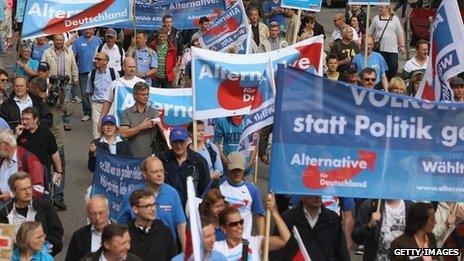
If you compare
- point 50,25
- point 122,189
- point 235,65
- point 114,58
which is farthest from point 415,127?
point 114,58

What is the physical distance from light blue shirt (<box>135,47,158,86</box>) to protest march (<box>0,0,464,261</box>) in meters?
0.02

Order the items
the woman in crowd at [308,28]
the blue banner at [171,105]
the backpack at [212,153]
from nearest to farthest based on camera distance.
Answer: the backpack at [212,153]
the blue banner at [171,105]
the woman in crowd at [308,28]

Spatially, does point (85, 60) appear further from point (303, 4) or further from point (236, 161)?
point (236, 161)

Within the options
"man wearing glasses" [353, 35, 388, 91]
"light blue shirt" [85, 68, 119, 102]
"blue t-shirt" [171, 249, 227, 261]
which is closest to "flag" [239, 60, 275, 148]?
"blue t-shirt" [171, 249, 227, 261]

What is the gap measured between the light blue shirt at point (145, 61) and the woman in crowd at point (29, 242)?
9.52m

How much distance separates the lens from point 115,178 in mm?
11992

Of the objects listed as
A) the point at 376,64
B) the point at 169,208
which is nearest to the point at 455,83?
the point at 169,208

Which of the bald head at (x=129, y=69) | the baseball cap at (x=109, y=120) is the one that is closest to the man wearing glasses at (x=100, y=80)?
the bald head at (x=129, y=69)

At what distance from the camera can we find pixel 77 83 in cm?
2034

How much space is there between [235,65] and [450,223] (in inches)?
A: 128

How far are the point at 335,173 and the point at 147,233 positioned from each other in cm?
145

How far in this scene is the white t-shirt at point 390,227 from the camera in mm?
10258

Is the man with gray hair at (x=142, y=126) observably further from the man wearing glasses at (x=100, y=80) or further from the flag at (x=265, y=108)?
the man wearing glasses at (x=100, y=80)

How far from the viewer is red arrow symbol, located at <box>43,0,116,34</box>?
1614cm
